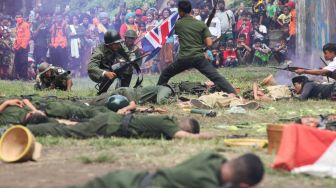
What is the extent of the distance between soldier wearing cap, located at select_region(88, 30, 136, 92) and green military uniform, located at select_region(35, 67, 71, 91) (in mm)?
1931

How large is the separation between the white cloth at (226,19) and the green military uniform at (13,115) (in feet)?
47.2

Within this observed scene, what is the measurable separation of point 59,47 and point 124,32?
8.07 feet

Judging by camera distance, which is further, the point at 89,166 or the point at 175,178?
the point at 89,166

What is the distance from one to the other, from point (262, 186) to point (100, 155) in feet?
5.98

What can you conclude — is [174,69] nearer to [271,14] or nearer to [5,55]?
[271,14]

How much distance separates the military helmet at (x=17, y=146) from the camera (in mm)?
6883

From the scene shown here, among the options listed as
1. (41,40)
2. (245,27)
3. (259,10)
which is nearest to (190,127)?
(245,27)

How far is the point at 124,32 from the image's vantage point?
23.7 metres

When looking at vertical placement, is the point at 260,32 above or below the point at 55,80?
above

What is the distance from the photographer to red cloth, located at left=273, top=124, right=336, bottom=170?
20.3 feet

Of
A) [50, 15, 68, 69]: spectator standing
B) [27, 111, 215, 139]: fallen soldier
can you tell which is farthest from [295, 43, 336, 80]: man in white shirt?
[50, 15, 68, 69]: spectator standing

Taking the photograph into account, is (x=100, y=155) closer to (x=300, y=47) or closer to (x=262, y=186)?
(x=262, y=186)

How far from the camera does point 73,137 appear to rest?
8.15 meters

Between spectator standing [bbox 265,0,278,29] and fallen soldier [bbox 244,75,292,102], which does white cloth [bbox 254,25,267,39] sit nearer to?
spectator standing [bbox 265,0,278,29]
